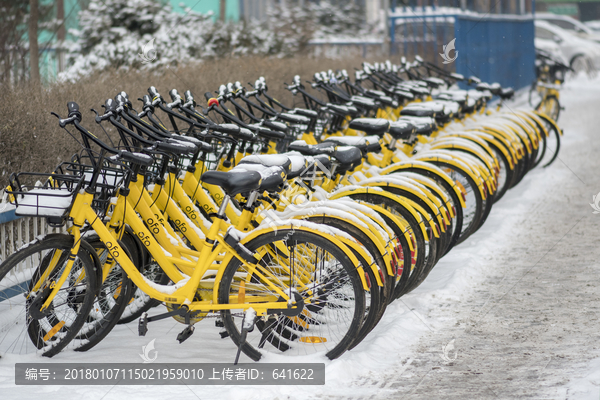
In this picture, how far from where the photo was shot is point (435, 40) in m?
13.8

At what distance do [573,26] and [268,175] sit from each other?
25149 millimetres

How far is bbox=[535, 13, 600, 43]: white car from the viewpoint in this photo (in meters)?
24.2

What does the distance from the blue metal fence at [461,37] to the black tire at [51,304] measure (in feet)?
35.2

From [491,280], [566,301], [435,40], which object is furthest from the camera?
[435,40]

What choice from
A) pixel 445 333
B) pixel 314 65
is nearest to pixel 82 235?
pixel 445 333

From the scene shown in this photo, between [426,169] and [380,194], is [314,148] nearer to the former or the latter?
[380,194]

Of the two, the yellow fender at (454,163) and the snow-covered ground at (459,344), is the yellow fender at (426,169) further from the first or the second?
the snow-covered ground at (459,344)

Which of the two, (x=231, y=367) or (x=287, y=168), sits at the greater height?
(x=287, y=168)

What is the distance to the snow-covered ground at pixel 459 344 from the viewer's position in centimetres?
346

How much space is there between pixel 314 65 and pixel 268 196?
7.13 m

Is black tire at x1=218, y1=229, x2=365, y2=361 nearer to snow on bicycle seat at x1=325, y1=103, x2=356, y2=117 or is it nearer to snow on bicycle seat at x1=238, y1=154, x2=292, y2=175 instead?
snow on bicycle seat at x1=238, y1=154, x2=292, y2=175

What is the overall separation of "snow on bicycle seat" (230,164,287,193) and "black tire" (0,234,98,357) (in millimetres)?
934

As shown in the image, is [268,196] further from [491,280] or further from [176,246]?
[491,280]

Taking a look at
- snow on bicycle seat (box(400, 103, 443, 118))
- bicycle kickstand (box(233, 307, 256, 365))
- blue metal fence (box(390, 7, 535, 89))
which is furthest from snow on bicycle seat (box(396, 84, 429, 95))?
blue metal fence (box(390, 7, 535, 89))
